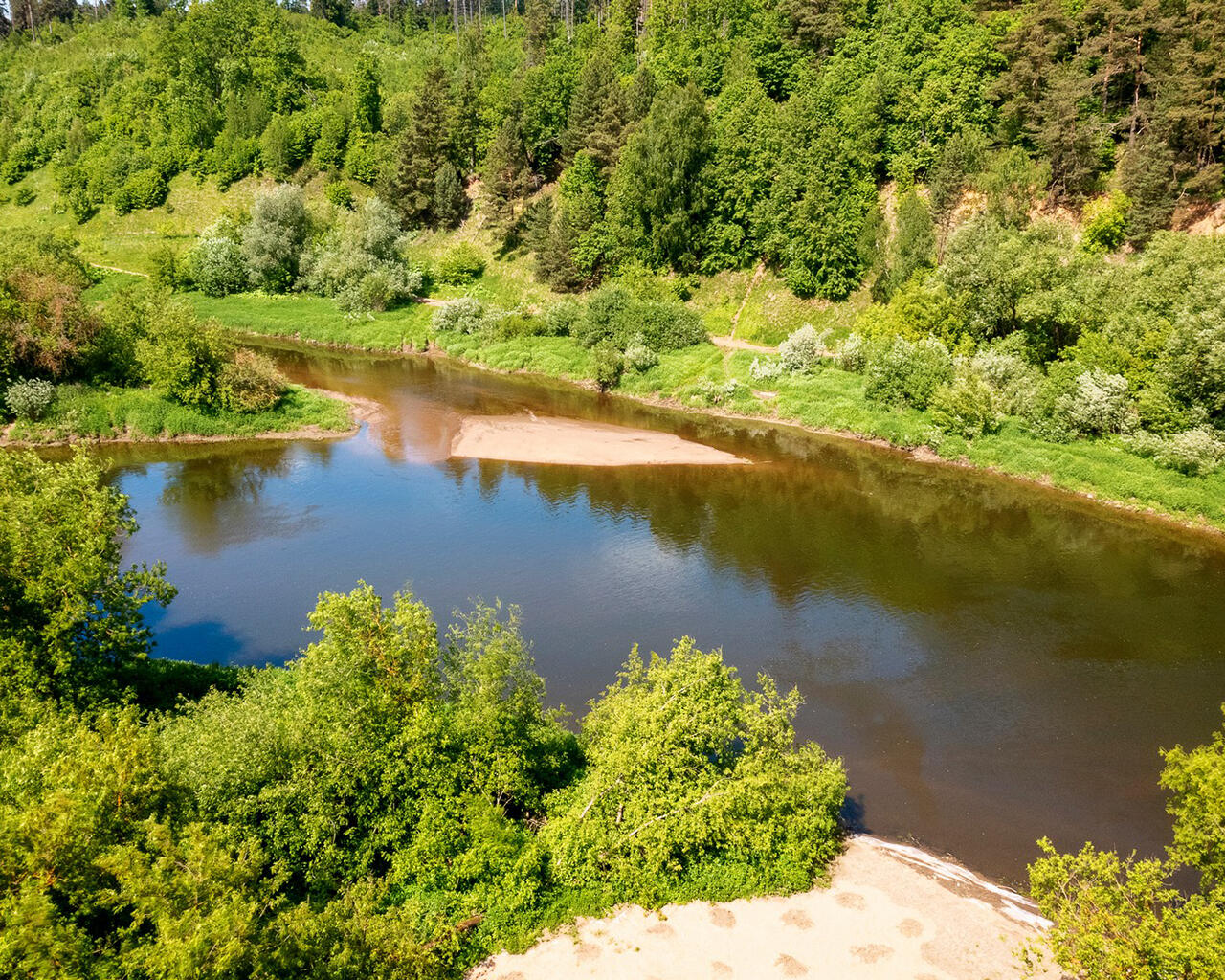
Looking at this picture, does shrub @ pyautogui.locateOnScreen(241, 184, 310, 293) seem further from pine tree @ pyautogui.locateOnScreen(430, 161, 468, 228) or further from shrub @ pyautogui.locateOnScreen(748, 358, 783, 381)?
shrub @ pyautogui.locateOnScreen(748, 358, 783, 381)

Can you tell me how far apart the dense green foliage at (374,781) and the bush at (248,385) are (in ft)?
93.3

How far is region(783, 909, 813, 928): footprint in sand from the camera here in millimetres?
18266

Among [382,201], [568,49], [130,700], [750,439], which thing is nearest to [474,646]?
[130,700]

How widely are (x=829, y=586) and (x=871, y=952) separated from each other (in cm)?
1819

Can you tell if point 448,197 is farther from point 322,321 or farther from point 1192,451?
point 1192,451

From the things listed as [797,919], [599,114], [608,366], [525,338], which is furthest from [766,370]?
[797,919]

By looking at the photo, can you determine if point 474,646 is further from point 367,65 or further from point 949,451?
point 367,65

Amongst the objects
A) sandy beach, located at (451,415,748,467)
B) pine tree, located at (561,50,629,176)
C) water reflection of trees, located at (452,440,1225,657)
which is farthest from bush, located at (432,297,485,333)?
water reflection of trees, located at (452,440,1225,657)

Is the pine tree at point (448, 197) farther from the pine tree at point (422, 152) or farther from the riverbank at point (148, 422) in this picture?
the riverbank at point (148, 422)

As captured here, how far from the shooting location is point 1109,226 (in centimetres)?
5131

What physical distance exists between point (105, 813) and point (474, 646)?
8.46m

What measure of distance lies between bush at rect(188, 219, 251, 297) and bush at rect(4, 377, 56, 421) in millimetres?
31090

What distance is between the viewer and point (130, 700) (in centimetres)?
2239

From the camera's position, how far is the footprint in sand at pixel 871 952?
57.3ft
